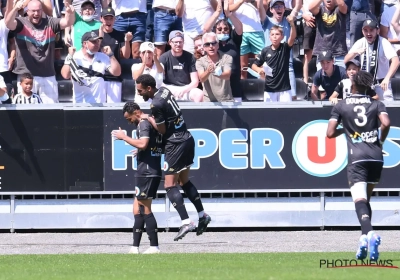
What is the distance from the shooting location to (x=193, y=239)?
14.6 metres

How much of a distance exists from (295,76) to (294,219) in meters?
3.02

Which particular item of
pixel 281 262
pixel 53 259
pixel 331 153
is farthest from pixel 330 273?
pixel 331 153

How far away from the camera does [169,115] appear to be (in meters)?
12.5

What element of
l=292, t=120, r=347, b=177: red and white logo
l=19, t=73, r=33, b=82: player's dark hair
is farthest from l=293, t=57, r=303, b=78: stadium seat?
l=19, t=73, r=33, b=82: player's dark hair

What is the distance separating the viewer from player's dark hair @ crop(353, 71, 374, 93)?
10125 millimetres

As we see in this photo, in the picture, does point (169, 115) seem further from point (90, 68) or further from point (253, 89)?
point (253, 89)

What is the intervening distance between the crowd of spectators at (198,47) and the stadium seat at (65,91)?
160 millimetres

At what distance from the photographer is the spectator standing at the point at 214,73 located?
49.8 feet

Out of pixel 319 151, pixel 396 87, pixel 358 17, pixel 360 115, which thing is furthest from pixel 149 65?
pixel 360 115

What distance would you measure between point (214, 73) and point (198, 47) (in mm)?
846

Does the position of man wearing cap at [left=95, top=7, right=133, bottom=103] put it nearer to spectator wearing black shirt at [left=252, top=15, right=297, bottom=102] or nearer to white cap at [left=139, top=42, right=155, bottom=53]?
white cap at [left=139, top=42, right=155, bottom=53]

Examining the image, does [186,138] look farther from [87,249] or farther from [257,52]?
[257,52]

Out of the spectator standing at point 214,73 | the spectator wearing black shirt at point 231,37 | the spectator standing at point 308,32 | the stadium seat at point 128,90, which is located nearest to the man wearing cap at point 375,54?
the spectator standing at point 308,32
